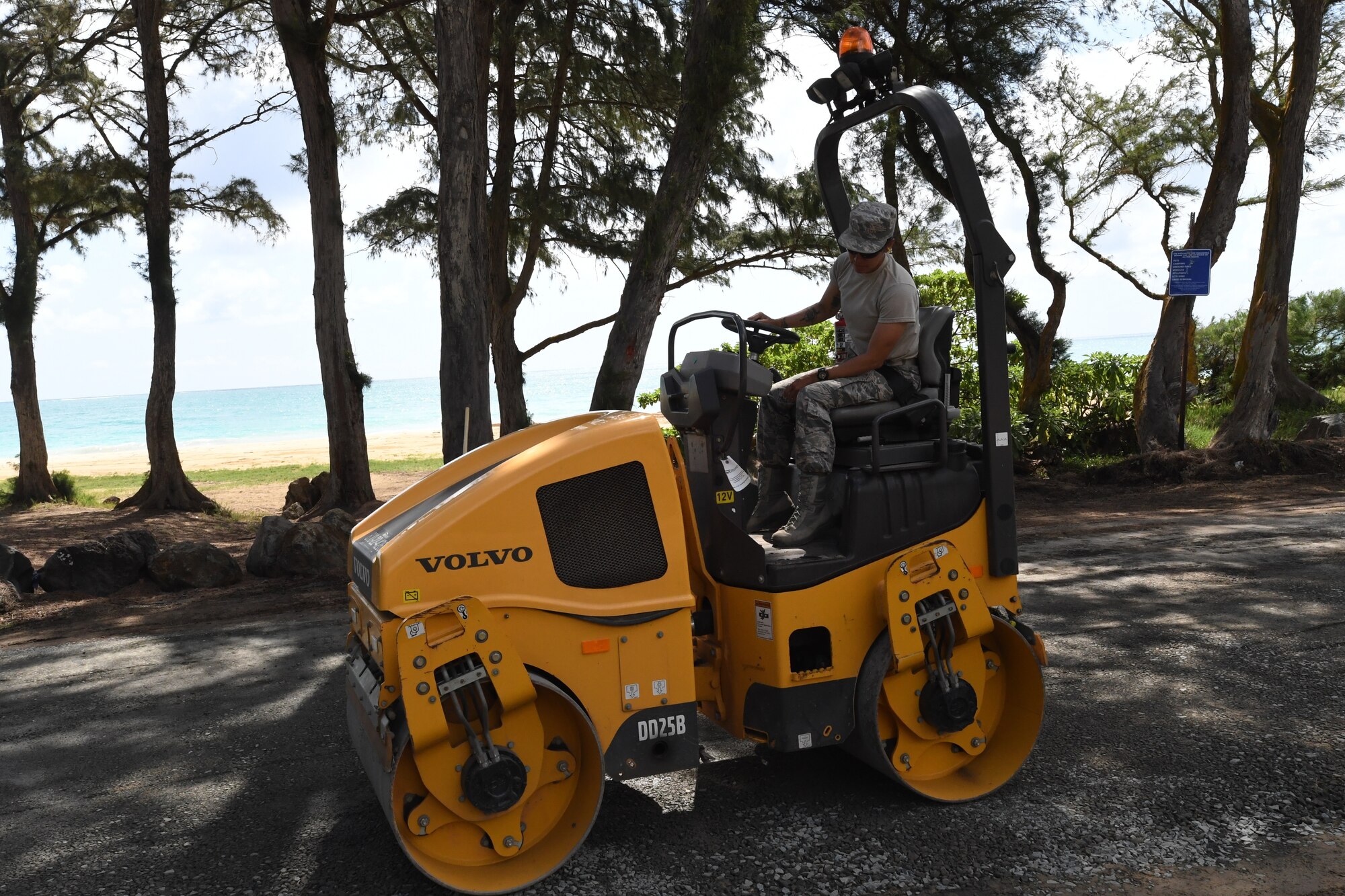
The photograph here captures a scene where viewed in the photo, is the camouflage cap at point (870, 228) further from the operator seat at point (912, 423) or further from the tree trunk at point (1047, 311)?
the tree trunk at point (1047, 311)

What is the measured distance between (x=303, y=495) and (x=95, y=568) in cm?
596

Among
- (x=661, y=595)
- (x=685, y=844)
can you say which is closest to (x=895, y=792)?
(x=685, y=844)

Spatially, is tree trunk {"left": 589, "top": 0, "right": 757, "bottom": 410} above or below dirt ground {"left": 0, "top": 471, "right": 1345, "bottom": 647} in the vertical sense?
above

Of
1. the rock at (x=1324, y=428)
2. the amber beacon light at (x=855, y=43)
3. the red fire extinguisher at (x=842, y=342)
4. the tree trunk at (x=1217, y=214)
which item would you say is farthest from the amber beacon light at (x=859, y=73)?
the rock at (x=1324, y=428)

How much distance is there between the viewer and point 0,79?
53.1 feet

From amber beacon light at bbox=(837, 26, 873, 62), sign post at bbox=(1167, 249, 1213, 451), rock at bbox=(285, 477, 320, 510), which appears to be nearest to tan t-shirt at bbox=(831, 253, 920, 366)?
A: amber beacon light at bbox=(837, 26, 873, 62)

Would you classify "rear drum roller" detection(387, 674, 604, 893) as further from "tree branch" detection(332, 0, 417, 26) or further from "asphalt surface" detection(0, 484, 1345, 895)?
"tree branch" detection(332, 0, 417, 26)

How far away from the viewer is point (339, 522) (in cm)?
961

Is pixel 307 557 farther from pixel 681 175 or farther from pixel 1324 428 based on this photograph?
pixel 1324 428

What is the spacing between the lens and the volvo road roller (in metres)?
3.31

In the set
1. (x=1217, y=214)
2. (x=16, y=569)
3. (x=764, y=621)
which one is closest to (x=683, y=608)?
(x=764, y=621)

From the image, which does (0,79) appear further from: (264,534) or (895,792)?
(895,792)

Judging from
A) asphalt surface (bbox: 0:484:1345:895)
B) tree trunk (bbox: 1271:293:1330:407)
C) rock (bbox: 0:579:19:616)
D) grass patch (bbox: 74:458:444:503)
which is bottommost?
asphalt surface (bbox: 0:484:1345:895)

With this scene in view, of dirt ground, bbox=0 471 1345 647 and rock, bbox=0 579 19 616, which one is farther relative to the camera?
rock, bbox=0 579 19 616
